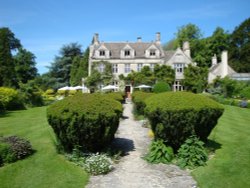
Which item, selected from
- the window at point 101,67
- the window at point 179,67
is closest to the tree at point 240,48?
Result: the window at point 179,67

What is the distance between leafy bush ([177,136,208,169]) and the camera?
10477mm

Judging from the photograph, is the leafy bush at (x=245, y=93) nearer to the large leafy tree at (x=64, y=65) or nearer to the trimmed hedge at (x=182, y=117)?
the trimmed hedge at (x=182, y=117)

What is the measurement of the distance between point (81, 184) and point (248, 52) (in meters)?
61.2

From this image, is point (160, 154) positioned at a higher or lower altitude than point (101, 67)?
lower

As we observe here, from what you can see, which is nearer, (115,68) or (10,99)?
(10,99)

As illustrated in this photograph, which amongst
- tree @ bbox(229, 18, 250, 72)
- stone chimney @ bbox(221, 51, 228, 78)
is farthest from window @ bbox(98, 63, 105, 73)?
tree @ bbox(229, 18, 250, 72)

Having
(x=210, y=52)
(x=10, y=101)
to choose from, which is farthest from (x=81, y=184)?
(x=210, y=52)

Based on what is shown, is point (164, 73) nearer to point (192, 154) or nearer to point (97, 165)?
point (192, 154)

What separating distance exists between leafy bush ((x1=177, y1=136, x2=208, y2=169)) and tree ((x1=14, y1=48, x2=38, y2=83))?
5978 cm

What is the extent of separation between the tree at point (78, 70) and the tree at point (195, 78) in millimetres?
23177

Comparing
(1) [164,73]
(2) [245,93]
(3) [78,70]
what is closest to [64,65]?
(3) [78,70]

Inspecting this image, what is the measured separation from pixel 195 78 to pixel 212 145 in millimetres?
37286

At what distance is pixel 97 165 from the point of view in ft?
32.1

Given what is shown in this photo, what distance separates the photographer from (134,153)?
12.1 meters
